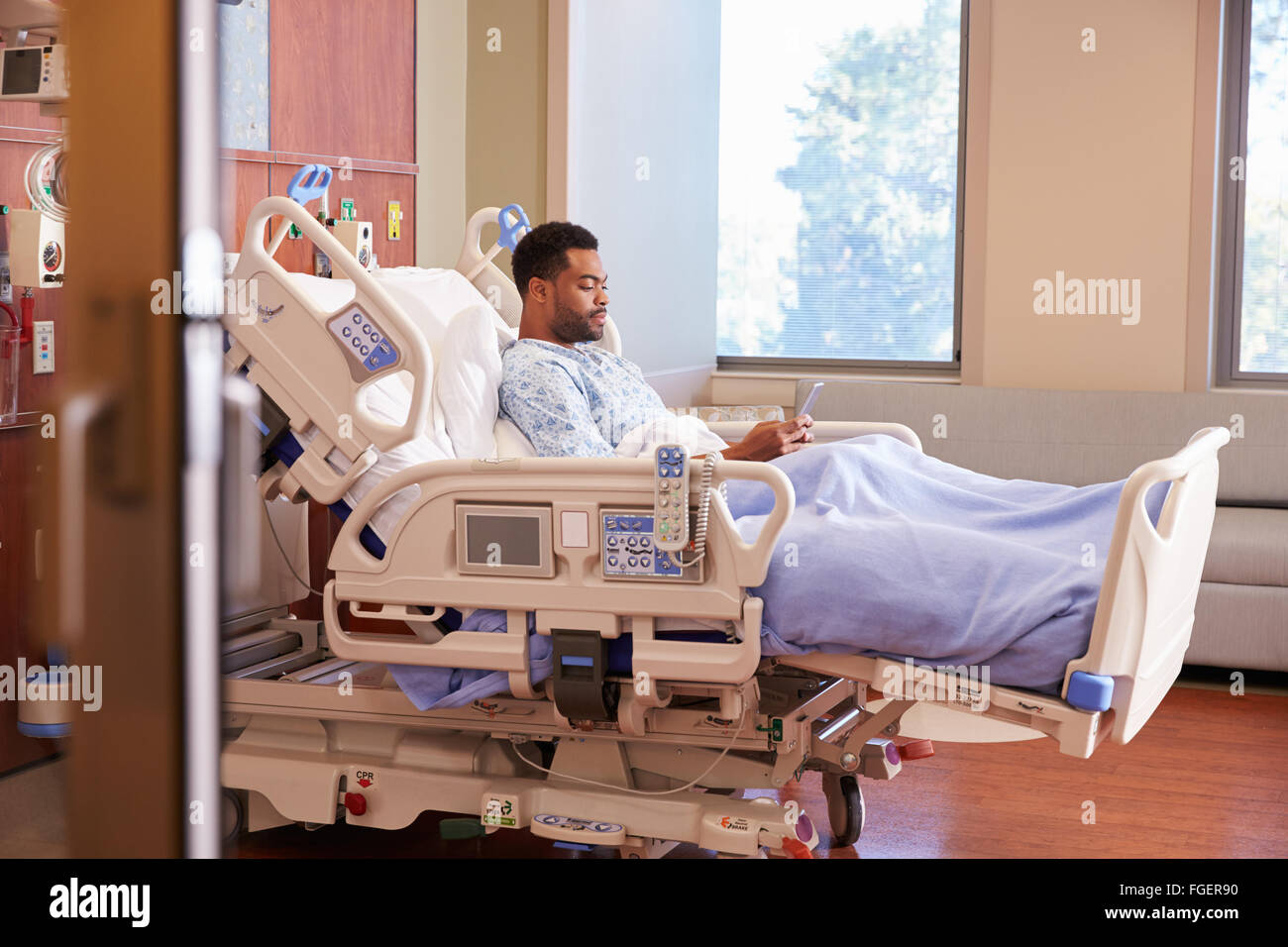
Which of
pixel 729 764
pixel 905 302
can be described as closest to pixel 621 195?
pixel 905 302

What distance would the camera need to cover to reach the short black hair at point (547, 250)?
2.78m

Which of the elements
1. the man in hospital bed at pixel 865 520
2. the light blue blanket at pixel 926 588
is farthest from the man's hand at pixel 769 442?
the light blue blanket at pixel 926 588

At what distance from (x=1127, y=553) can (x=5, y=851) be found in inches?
60.9

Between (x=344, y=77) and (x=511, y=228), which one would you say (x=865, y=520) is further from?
(x=344, y=77)

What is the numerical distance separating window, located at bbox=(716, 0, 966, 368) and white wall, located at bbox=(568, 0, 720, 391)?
0.47ft

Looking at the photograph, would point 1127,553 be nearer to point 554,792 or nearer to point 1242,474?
point 554,792

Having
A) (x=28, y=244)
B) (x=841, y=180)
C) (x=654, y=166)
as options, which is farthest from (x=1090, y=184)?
(x=28, y=244)

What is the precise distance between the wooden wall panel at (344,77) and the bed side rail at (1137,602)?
7.35 feet

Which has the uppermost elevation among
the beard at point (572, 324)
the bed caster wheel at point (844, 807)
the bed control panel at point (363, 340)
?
the beard at point (572, 324)

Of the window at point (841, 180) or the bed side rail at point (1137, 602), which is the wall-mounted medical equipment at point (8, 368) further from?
the window at point (841, 180)

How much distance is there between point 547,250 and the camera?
279 cm

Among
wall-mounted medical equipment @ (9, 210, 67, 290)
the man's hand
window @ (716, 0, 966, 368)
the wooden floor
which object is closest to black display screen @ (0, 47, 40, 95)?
wall-mounted medical equipment @ (9, 210, 67, 290)

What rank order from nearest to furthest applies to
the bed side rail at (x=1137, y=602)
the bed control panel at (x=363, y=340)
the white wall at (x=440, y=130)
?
the bed side rail at (x=1137, y=602) < the bed control panel at (x=363, y=340) < the white wall at (x=440, y=130)

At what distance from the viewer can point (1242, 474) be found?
13.1ft
